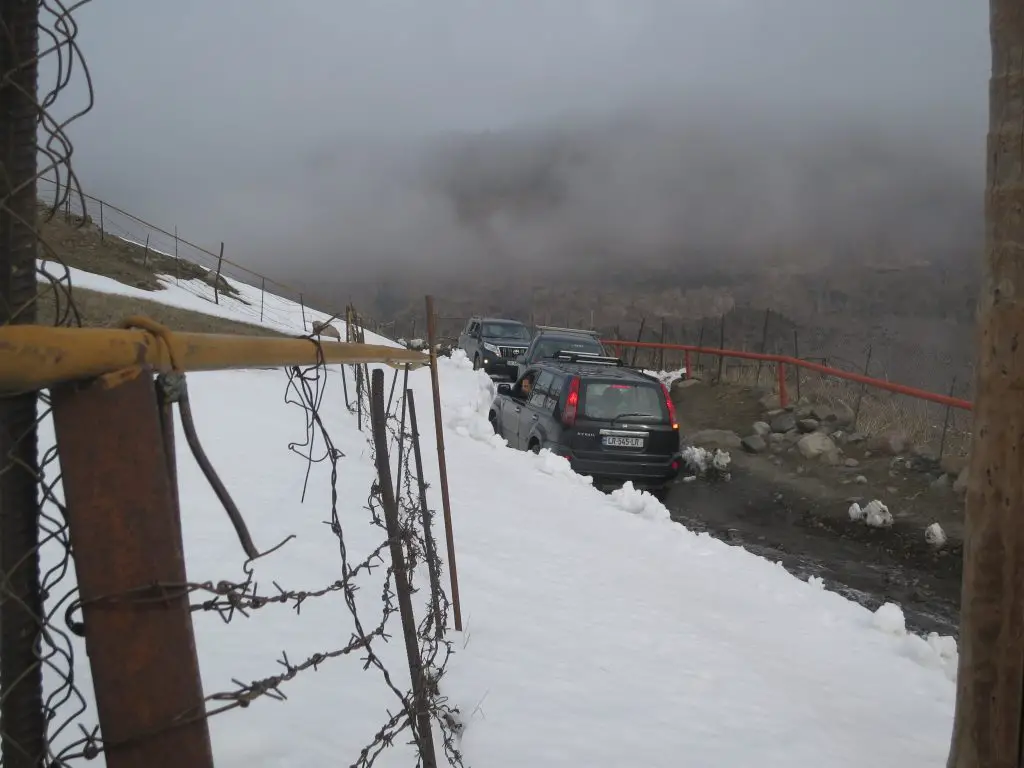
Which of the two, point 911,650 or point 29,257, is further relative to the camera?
point 911,650

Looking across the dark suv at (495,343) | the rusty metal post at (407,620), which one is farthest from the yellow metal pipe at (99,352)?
the dark suv at (495,343)

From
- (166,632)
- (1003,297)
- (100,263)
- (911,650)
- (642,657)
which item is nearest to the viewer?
(166,632)

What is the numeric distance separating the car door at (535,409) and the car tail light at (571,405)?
45cm

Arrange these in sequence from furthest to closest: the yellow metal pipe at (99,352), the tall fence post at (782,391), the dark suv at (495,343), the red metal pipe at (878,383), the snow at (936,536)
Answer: the dark suv at (495,343) < the tall fence post at (782,391) < the red metal pipe at (878,383) < the snow at (936,536) < the yellow metal pipe at (99,352)

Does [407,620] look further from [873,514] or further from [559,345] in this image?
[559,345]

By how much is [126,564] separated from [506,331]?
853 inches

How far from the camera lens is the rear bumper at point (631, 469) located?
9.70 m

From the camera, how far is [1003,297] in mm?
2131

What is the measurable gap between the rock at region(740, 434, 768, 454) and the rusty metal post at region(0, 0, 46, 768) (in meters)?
12.7

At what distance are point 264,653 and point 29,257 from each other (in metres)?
2.51

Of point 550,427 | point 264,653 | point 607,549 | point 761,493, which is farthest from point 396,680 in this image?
point 761,493

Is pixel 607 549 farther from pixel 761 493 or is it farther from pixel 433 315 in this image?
pixel 761 493

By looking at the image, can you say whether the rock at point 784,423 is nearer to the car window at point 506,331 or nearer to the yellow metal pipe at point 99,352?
the car window at point 506,331

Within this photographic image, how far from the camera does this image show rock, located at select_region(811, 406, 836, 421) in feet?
43.5
